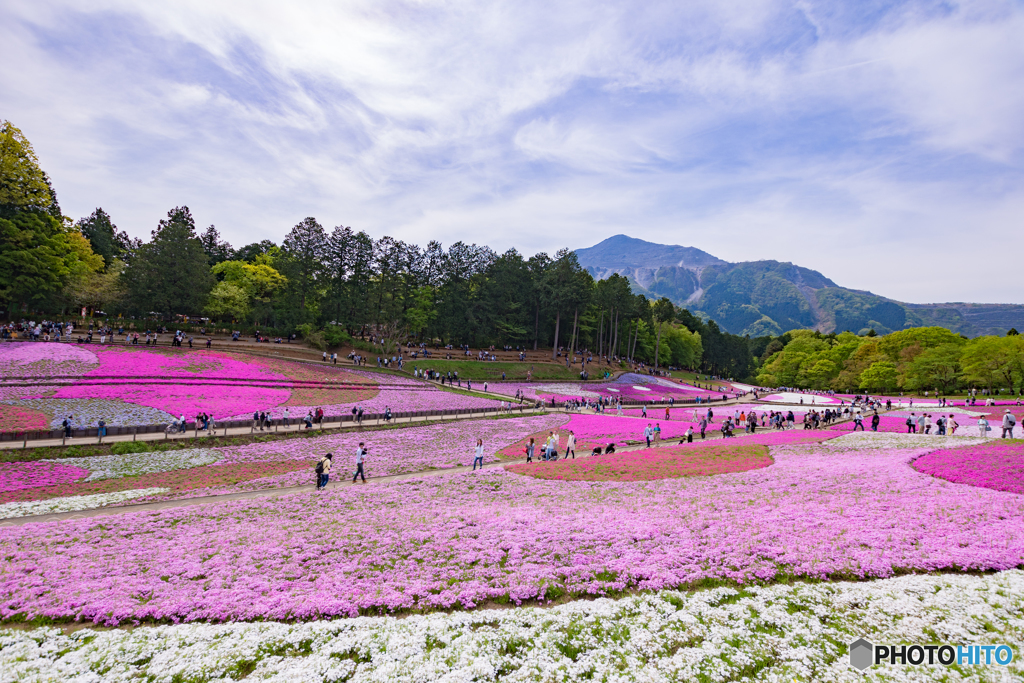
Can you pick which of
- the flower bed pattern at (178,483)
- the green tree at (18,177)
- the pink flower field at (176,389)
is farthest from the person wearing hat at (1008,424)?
the green tree at (18,177)

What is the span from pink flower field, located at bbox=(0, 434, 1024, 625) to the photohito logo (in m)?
2.54

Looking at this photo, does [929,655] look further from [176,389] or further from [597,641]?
[176,389]

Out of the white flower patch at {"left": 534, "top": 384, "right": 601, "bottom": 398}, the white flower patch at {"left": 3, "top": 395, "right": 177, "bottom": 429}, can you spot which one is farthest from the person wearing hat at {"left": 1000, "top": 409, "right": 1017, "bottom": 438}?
the white flower patch at {"left": 3, "top": 395, "right": 177, "bottom": 429}

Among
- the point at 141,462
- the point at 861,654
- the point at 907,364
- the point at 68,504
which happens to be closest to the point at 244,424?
the point at 141,462

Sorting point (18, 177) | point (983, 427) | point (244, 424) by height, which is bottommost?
point (244, 424)

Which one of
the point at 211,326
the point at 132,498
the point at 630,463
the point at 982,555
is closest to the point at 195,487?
the point at 132,498

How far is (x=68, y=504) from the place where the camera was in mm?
18453

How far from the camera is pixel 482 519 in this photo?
15.7 metres

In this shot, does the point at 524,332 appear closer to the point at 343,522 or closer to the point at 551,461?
the point at 551,461

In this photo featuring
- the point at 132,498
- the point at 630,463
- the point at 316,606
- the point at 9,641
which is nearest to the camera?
A: the point at 9,641

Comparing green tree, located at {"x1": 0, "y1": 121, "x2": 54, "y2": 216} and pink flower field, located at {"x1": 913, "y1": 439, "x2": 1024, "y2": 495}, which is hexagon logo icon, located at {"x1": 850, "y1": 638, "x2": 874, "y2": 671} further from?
green tree, located at {"x1": 0, "y1": 121, "x2": 54, "y2": 216}

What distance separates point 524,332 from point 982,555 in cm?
7761

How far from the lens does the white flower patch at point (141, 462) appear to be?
2308cm

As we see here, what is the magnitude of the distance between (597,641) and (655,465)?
16.9 metres
